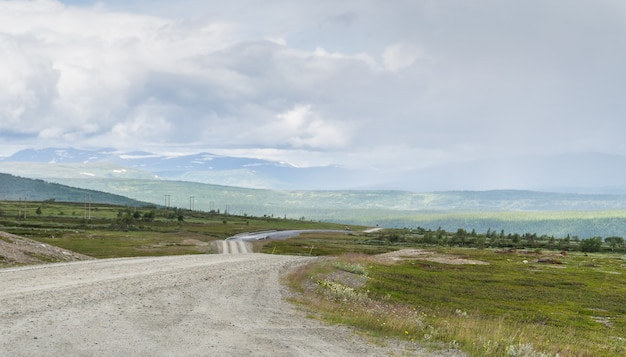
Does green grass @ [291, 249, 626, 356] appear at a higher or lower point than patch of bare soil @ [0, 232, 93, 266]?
lower

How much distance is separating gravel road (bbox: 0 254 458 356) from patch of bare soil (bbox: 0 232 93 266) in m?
9.60

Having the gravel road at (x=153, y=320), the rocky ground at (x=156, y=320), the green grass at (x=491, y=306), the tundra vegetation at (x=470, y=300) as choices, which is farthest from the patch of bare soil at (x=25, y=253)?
the green grass at (x=491, y=306)

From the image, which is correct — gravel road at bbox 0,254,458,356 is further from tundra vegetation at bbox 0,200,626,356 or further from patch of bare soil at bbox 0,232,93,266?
patch of bare soil at bbox 0,232,93,266

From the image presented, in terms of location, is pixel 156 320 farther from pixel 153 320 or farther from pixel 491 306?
pixel 491 306

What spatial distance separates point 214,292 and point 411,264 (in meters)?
67.5

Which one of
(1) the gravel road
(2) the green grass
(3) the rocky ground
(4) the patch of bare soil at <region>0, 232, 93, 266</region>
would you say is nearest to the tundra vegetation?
(2) the green grass

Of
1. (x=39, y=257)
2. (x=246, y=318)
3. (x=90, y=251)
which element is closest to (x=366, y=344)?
(x=246, y=318)

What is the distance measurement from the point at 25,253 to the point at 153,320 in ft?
116

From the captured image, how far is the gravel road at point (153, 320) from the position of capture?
21.2 metres

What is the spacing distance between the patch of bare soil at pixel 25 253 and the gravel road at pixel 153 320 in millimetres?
9597

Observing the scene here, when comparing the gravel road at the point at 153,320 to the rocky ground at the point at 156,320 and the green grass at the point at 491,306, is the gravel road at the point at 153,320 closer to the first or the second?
the rocky ground at the point at 156,320

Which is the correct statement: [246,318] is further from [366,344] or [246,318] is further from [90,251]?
[90,251]

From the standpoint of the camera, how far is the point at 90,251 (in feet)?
298

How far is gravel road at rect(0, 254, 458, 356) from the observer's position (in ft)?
69.4
